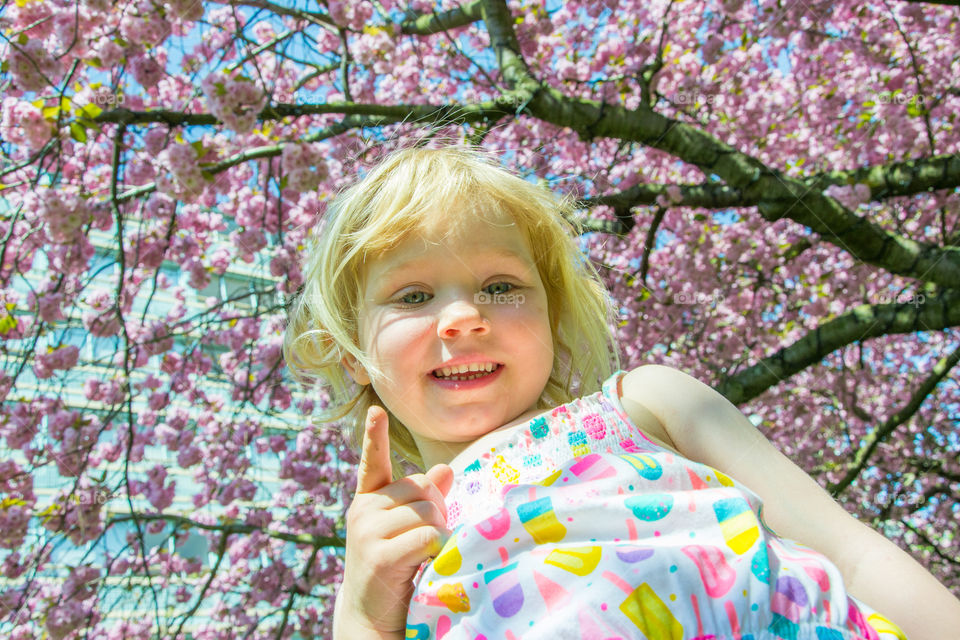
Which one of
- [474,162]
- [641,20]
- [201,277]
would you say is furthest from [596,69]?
[474,162]

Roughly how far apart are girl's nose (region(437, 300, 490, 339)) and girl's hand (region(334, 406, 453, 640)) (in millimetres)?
221

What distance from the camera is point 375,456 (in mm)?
1003

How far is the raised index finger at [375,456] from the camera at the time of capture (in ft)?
3.15

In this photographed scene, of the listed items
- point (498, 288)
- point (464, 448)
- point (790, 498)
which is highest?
point (498, 288)

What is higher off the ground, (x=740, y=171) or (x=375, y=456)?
(x=740, y=171)

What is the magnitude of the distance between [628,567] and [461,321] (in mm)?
441

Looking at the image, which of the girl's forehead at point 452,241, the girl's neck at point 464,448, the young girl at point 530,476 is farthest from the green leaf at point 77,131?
the girl's neck at point 464,448

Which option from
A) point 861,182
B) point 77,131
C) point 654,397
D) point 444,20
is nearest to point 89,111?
point 77,131

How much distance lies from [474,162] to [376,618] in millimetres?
804

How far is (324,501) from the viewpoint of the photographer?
207 inches

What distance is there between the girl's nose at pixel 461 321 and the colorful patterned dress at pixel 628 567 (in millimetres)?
237

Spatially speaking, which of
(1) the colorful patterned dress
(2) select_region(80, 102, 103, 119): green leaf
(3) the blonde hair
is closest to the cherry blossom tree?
(2) select_region(80, 102, 103, 119): green leaf

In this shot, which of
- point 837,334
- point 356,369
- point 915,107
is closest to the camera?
point 356,369

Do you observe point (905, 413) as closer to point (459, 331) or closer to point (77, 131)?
point (459, 331)
